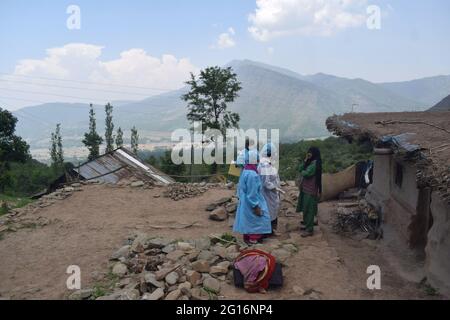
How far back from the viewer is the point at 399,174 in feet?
21.4

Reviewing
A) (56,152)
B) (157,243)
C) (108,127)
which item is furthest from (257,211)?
(56,152)

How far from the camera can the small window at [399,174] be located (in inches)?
253

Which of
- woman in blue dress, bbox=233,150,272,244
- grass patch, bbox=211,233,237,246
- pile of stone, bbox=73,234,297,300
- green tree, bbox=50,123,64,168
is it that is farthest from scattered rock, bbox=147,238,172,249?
green tree, bbox=50,123,64,168

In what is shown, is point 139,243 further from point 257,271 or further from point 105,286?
point 257,271

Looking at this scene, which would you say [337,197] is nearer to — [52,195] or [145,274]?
[145,274]

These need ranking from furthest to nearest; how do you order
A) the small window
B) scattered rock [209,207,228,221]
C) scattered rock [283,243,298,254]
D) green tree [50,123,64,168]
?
green tree [50,123,64,168] → scattered rock [209,207,228,221] → the small window → scattered rock [283,243,298,254]

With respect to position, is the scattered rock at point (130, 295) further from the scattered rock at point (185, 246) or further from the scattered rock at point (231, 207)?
the scattered rock at point (231, 207)

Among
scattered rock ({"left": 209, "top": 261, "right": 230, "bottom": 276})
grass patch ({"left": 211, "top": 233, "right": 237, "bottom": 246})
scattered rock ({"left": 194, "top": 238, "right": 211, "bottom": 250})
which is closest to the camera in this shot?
scattered rock ({"left": 209, "top": 261, "right": 230, "bottom": 276})

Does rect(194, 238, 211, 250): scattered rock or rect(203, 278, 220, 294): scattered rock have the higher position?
rect(194, 238, 211, 250): scattered rock

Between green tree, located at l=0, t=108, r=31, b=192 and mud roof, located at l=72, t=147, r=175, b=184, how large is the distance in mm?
10302

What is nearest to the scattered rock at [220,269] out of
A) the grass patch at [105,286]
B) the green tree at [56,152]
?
the grass patch at [105,286]

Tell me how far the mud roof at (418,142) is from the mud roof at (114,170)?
24.1 feet

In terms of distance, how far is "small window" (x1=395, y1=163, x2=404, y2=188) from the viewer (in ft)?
21.1

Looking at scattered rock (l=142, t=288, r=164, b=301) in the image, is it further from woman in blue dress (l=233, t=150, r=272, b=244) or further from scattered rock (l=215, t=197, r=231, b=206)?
scattered rock (l=215, t=197, r=231, b=206)
